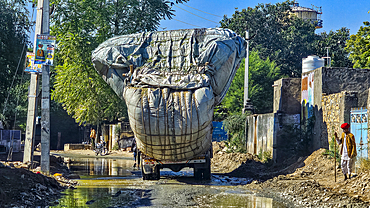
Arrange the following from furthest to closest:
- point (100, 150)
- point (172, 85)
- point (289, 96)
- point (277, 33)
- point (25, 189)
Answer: point (277, 33) → point (100, 150) → point (289, 96) → point (172, 85) → point (25, 189)

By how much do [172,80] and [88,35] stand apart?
14.8 metres

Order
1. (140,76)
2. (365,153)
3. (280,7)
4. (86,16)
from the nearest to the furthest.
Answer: (365,153), (140,76), (86,16), (280,7)

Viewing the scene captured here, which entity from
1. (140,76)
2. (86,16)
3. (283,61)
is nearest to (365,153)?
(140,76)

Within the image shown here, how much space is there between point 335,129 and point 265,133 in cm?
496

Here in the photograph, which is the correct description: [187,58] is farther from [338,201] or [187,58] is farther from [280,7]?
[280,7]

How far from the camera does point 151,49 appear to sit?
1413 centimetres

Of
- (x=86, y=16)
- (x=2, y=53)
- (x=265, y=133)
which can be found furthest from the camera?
(x=86, y=16)

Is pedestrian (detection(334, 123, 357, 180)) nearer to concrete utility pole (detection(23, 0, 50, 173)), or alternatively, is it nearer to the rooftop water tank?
the rooftop water tank

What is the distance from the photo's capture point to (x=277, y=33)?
148 feet

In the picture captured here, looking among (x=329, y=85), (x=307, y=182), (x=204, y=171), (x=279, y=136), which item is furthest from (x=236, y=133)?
(x=307, y=182)

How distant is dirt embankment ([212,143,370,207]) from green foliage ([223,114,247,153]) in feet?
10.9

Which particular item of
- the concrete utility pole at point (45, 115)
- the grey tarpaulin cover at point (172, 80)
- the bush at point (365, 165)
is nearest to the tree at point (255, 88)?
the grey tarpaulin cover at point (172, 80)

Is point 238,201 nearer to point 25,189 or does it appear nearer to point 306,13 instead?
point 25,189

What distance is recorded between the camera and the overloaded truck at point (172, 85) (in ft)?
39.3
